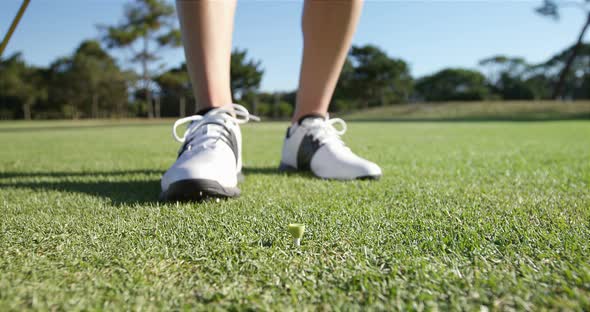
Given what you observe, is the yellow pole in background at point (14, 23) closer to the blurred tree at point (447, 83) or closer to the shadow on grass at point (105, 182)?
the shadow on grass at point (105, 182)

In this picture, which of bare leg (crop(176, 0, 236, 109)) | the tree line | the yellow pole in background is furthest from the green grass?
the yellow pole in background

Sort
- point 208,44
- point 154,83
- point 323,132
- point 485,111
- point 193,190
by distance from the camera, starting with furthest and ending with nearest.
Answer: point 154,83 < point 485,111 < point 323,132 < point 208,44 < point 193,190

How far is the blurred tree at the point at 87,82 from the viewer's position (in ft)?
104

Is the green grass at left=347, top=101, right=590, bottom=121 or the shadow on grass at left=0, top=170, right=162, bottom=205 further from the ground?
the green grass at left=347, top=101, right=590, bottom=121

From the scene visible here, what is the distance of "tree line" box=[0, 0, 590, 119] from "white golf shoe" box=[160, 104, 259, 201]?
89.4 feet

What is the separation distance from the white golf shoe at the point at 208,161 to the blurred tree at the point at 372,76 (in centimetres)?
4436

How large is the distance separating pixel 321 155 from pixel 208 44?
0.62 metres

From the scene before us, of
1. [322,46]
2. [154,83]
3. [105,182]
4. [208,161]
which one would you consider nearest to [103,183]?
[105,182]

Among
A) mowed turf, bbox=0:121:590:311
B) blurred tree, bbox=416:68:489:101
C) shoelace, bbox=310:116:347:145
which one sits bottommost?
mowed turf, bbox=0:121:590:311

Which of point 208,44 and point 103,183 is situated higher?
Answer: point 208,44

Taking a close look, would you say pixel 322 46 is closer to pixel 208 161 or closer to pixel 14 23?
pixel 208 161

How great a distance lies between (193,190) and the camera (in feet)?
3.24

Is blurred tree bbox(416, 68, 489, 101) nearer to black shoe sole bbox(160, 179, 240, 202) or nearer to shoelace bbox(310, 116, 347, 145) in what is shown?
shoelace bbox(310, 116, 347, 145)

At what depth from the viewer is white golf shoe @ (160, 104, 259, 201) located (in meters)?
0.99
